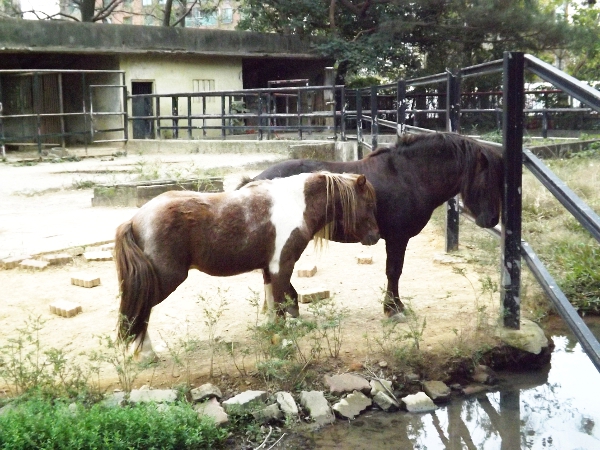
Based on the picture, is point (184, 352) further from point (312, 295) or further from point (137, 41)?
point (137, 41)

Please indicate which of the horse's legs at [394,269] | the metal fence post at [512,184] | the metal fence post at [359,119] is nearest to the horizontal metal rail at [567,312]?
the metal fence post at [512,184]

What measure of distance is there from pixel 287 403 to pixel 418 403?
74cm

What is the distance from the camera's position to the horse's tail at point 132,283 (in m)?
3.95

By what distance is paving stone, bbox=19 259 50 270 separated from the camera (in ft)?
21.0

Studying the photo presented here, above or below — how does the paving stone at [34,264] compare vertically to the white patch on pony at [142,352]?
above

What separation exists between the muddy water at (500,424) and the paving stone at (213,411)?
0.31m

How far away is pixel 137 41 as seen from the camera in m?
20.2

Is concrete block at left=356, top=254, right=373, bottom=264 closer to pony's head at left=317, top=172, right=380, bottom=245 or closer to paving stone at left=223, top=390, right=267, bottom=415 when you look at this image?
pony's head at left=317, top=172, right=380, bottom=245

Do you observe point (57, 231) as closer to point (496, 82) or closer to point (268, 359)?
point (268, 359)

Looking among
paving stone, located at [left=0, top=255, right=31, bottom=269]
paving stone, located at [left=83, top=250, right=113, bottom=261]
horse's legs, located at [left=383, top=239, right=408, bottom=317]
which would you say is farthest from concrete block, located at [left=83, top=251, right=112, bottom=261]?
horse's legs, located at [left=383, top=239, right=408, bottom=317]

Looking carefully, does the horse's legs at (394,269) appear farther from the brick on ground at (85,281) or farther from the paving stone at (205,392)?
the brick on ground at (85,281)

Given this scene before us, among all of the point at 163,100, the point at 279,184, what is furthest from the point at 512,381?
the point at 163,100

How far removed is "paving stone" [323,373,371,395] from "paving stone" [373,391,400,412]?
0.06 meters

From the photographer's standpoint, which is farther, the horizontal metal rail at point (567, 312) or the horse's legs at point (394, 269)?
the horse's legs at point (394, 269)
